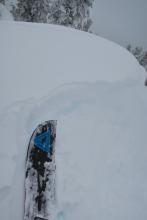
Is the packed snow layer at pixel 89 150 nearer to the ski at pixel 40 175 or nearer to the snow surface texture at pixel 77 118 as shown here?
the snow surface texture at pixel 77 118

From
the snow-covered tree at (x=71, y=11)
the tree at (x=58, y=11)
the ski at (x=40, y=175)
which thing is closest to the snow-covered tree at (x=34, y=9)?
the tree at (x=58, y=11)

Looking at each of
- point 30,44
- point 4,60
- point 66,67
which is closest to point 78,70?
point 66,67

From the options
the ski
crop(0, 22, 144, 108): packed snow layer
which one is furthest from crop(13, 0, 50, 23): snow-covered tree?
the ski

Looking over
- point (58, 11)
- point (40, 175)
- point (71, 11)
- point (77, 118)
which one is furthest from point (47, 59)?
point (58, 11)

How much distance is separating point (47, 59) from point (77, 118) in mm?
1739

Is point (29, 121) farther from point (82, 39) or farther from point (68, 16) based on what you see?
point (68, 16)

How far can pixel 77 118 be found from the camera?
5.04 meters

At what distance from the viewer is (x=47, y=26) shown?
17.0 feet

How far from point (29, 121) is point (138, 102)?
371 centimetres

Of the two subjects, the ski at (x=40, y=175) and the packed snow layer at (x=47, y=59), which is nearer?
the ski at (x=40, y=175)

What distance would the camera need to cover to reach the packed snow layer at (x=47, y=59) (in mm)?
4047

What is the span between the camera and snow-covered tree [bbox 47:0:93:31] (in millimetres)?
15414

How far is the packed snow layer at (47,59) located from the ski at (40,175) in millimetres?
993

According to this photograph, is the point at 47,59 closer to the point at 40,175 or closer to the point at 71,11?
the point at 40,175
